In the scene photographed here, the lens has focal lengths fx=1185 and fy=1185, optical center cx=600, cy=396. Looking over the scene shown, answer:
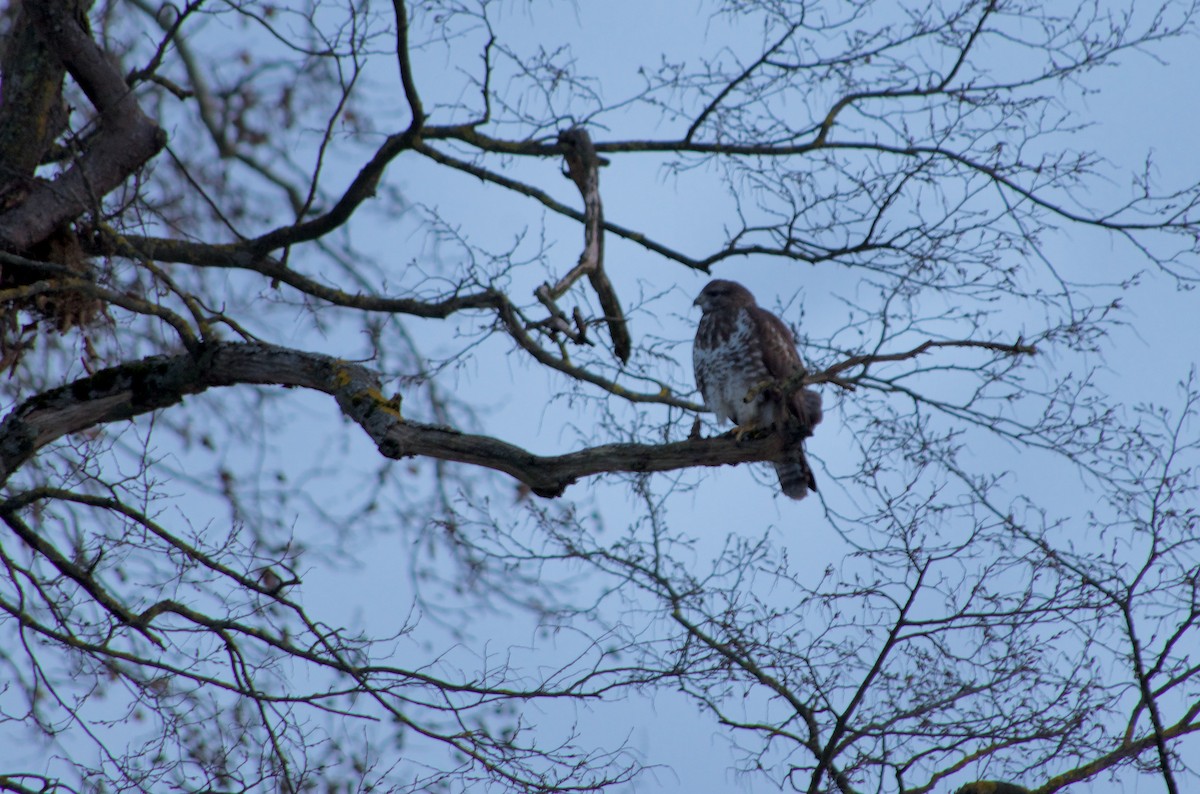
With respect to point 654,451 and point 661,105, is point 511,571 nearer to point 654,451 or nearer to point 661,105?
point 654,451

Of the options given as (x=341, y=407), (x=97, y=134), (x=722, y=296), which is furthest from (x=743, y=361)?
(x=97, y=134)

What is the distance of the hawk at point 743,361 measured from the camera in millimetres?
6305

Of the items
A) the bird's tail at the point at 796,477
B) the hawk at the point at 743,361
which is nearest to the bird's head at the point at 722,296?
the hawk at the point at 743,361

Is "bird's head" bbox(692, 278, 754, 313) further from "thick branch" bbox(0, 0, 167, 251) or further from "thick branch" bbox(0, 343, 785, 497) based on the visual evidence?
"thick branch" bbox(0, 0, 167, 251)

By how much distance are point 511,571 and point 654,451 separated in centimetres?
208

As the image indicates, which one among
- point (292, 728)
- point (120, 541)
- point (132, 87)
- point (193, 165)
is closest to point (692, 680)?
point (292, 728)

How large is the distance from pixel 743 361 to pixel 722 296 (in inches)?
27.3

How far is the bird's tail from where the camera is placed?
6.29 m

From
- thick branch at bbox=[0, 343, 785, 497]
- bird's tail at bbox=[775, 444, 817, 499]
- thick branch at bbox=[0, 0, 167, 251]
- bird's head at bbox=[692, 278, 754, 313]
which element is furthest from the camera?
bird's head at bbox=[692, 278, 754, 313]

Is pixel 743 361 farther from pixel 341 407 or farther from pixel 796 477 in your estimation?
pixel 341 407

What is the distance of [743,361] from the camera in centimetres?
681

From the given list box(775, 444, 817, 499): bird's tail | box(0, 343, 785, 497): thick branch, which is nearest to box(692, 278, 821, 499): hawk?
box(775, 444, 817, 499): bird's tail

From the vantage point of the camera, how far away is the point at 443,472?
22.7 ft

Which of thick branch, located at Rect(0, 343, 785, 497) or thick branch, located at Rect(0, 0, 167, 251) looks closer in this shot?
thick branch, located at Rect(0, 343, 785, 497)
